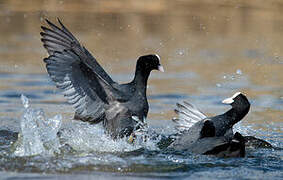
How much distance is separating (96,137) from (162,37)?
24.8 ft

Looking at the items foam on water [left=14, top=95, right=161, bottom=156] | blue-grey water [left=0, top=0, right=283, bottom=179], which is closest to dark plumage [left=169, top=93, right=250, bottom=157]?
blue-grey water [left=0, top=0, right=283, bottom=179]

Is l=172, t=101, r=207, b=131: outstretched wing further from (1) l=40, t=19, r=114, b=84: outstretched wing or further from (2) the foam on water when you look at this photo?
(1) l=40, t=19, r=114, b=84: outstretched wing

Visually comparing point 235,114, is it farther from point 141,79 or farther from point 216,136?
point 141,79

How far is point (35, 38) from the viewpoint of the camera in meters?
12.8

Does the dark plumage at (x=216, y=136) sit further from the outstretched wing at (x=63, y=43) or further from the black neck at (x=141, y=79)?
the outstretched wing at (x=63, y=43)

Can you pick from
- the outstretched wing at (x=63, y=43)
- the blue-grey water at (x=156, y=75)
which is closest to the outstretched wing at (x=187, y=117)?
the blue-grey water at (x=156, y=75)

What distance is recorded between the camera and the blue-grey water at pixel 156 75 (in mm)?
5027

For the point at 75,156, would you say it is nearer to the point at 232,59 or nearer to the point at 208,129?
the point at 208,129

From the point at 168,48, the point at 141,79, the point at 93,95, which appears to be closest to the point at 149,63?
the point at 141,79

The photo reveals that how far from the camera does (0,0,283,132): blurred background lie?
822cm

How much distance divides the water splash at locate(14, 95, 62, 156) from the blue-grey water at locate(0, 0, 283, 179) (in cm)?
3

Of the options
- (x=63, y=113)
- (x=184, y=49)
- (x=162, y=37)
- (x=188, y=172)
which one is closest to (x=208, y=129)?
(x=188, y=172)

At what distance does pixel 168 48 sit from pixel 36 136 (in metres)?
6.89

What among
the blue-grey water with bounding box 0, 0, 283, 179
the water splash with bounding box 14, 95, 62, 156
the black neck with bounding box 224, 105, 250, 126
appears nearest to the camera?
the blue-grey water with bounding box 0, 0, 283, 179
